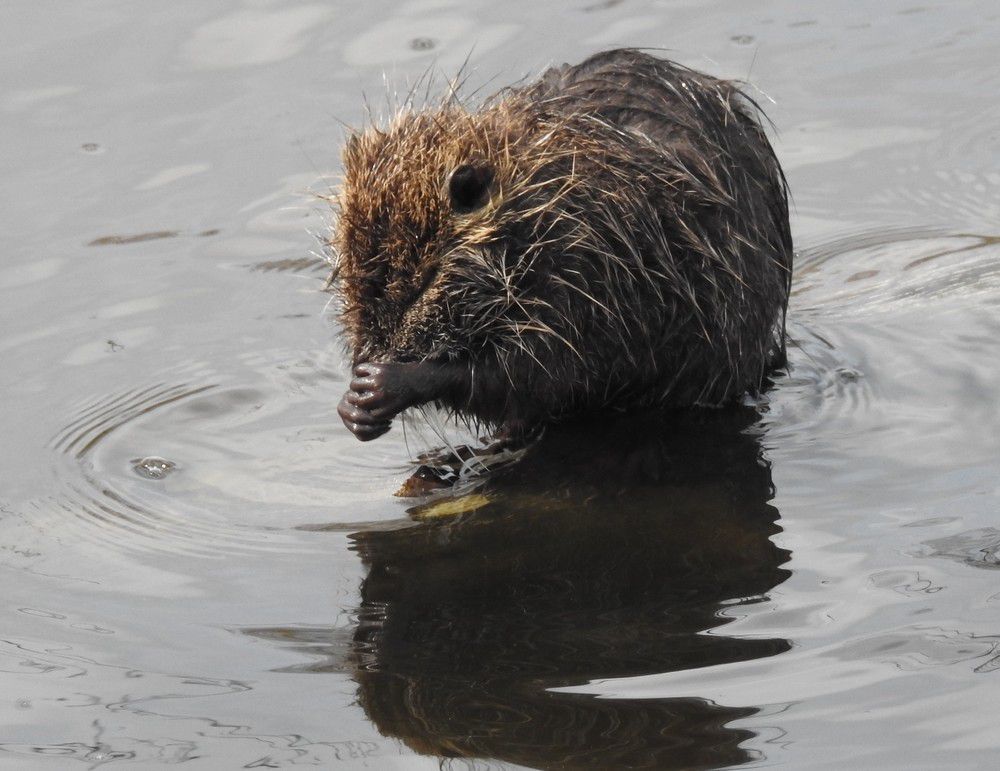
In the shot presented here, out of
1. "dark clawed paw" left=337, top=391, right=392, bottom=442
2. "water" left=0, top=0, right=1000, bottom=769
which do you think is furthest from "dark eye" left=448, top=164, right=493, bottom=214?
"water" left=0, top=0, right=1000, bottom=769

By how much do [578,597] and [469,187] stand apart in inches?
57.3

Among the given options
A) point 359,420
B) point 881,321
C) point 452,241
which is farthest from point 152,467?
point 881,321

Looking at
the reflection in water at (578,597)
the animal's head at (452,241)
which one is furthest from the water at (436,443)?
the animal's head at (452,241)

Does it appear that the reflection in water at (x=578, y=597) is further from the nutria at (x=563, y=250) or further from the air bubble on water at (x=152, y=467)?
the air bubble on water at (x=152, y=467)

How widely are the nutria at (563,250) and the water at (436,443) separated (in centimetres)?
32

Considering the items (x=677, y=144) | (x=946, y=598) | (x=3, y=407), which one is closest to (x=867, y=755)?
(x=946, y=598)

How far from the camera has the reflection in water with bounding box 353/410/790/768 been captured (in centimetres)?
402

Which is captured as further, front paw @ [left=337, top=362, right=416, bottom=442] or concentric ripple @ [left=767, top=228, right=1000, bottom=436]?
concentric ripple @ [left=767, top=228, right=1000, bottom=436]

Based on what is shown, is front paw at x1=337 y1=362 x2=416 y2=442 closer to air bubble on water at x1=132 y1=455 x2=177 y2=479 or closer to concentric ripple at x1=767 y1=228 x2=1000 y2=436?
air bubble on water at x1=132 y1=455 x2=177 y2=479

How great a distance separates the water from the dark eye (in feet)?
3.05

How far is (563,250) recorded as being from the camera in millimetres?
5434

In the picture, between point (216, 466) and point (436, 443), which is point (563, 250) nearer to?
point (436, 443)

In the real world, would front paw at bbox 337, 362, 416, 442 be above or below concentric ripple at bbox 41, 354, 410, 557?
above

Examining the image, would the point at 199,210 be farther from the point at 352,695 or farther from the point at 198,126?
the point at 352,695
